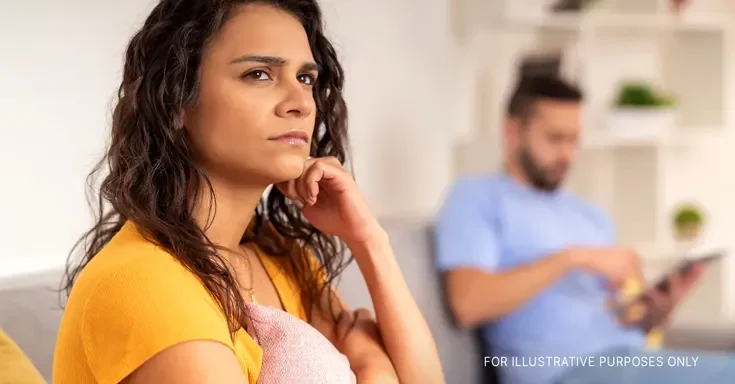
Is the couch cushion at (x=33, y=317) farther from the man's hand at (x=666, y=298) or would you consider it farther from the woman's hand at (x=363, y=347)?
the man's hand at (x=666, y=298)

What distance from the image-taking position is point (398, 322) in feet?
4.01

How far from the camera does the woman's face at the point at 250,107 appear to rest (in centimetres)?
105

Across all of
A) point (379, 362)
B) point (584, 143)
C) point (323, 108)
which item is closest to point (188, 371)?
point (379, 362)

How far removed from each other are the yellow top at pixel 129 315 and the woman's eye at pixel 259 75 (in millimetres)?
233

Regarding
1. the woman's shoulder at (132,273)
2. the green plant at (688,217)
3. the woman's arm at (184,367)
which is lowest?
the green plant at (688,217)

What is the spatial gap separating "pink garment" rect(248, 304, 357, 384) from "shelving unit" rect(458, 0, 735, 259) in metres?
1.60

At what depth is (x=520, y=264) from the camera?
209 centimetres

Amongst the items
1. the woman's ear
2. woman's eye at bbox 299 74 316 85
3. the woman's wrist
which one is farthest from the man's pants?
the woman's ear

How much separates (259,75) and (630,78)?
2.36m

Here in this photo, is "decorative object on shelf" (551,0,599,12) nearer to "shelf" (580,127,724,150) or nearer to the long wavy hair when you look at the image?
"shelf" (580,127,724,150)

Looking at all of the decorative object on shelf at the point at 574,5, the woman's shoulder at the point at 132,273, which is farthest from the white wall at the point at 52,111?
the decorative object on shelf at the point at 574,5

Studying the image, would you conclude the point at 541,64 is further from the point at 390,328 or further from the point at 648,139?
the point at 390,328

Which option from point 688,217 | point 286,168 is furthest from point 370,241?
point 688,217

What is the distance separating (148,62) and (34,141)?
42cm
